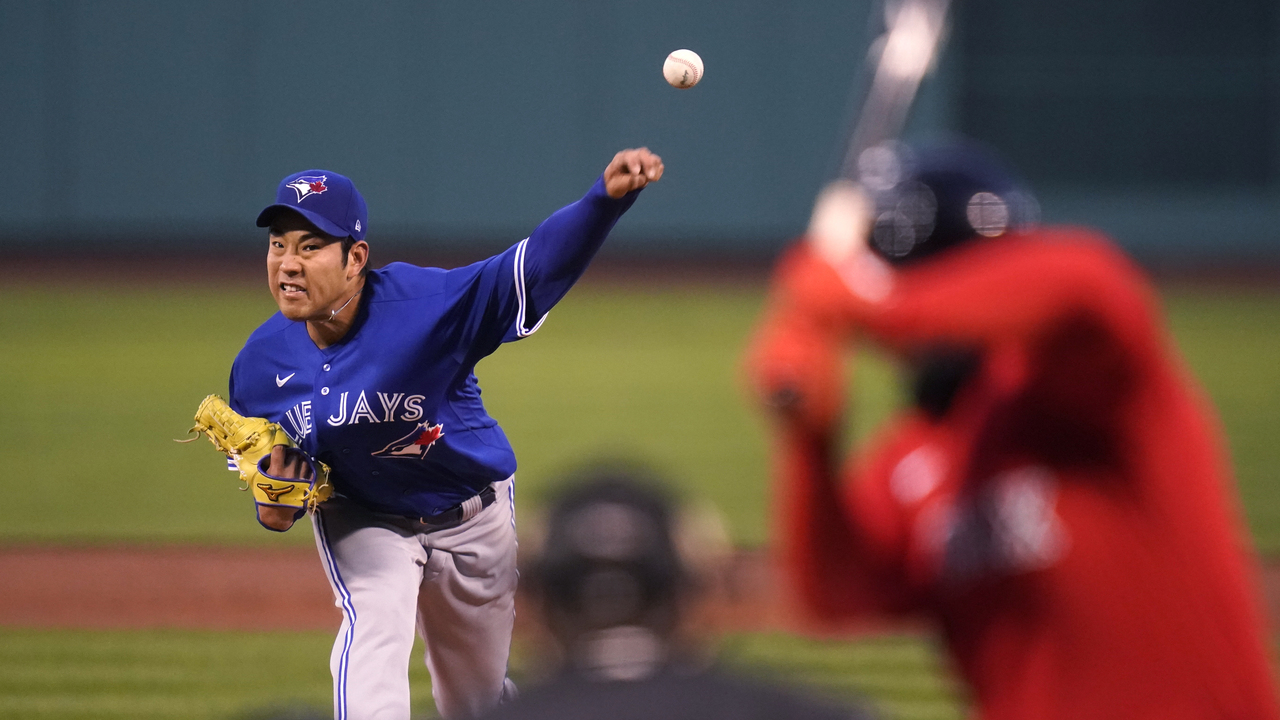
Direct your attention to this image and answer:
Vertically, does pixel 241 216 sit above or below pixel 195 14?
below

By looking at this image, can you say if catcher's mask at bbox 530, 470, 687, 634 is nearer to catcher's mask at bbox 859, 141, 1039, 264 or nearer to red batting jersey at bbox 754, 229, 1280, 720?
red batting jersey at bbox 754, 229, 1280, 720

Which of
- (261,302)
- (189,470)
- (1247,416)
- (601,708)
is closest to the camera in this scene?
(601,708)

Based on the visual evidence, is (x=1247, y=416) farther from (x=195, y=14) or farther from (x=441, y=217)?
(x=195, y=14)

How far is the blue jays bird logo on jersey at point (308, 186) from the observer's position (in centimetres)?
379

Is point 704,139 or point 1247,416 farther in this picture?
point 704,139

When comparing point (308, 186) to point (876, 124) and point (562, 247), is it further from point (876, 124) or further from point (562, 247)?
point (876, 124)

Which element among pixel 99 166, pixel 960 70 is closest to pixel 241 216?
pixel 99 166

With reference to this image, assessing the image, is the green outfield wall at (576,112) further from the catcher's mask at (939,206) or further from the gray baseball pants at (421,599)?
the catcher's mask at (939,206)

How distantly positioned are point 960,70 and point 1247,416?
10.9m

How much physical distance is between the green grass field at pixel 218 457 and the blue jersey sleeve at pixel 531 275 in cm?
139

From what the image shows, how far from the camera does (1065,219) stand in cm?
2173

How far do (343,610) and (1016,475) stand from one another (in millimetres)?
2492

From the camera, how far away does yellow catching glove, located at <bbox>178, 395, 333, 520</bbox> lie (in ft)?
12.5

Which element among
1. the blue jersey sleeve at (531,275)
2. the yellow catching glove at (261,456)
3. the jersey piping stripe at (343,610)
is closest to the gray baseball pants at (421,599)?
the jersey piping stripe at (343,610)
